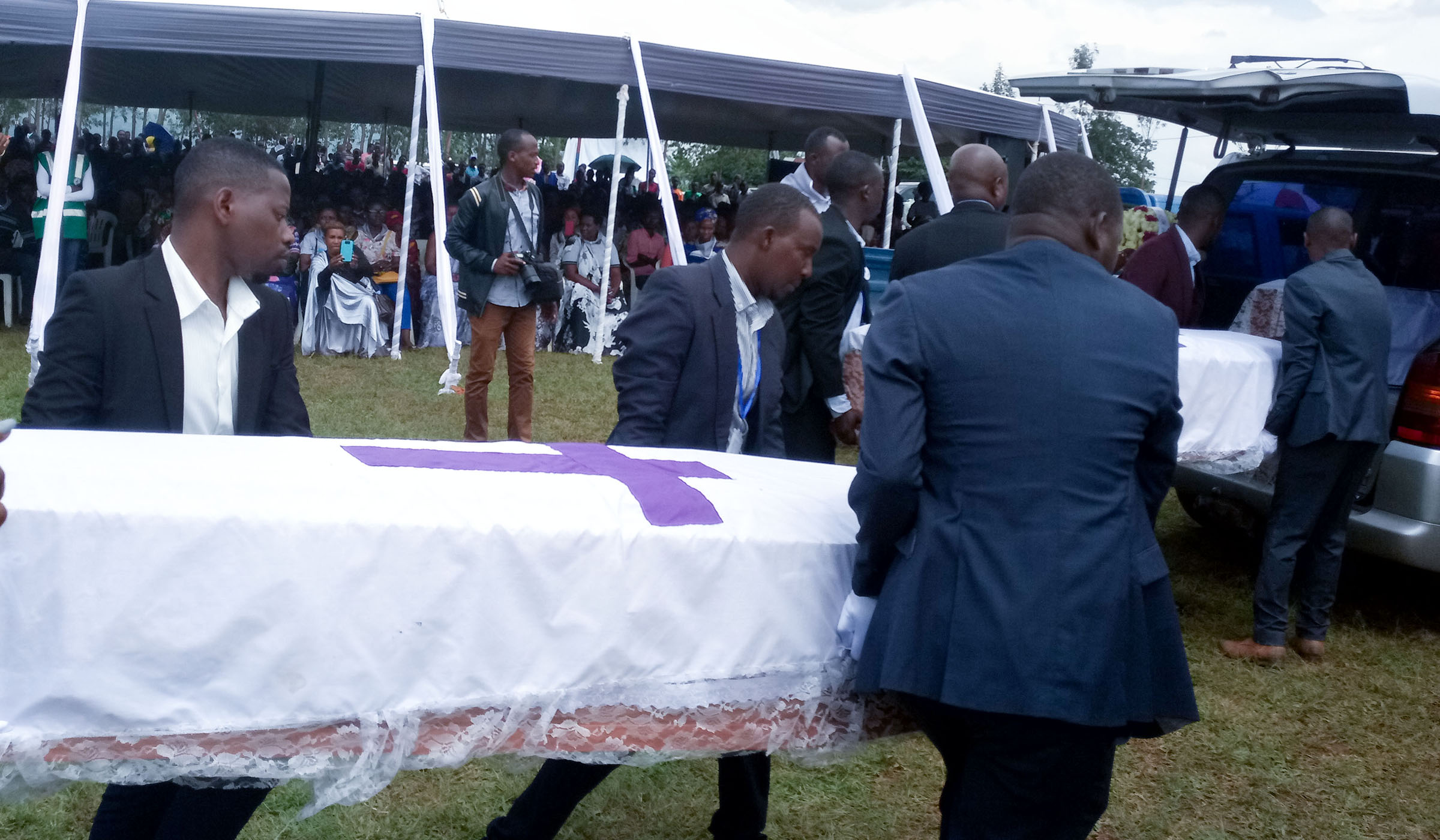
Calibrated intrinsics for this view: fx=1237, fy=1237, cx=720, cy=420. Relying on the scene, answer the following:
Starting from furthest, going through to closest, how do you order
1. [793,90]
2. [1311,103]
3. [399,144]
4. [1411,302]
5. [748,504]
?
[399,144], [793,90], [1411,302], [1311,103], [748,504]

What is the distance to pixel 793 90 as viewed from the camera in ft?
36.0

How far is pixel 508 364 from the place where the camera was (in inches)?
285

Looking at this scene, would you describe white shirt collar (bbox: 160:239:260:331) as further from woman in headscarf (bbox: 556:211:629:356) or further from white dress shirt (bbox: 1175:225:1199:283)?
woman in headscarf (bbox: 556:211:629:356)

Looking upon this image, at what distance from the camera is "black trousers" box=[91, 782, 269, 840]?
219 cm

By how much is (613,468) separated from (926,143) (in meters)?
9.26

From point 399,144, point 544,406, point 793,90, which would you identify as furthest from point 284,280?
point 399,144

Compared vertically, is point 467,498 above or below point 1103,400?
below

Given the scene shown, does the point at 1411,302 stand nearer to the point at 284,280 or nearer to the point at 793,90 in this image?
the point at 793,90

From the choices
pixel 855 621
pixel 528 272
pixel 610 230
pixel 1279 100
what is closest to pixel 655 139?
pixel 610 230

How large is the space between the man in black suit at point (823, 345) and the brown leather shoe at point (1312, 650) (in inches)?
91.9

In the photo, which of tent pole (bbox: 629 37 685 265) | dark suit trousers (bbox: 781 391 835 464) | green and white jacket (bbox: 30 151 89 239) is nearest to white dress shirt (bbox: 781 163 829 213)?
dark suit trousers (bbox: 781 391 835 464)

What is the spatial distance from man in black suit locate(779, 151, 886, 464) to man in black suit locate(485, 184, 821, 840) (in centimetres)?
105

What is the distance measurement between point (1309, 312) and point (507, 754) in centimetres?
403

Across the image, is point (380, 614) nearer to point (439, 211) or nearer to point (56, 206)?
point (439, 211)
